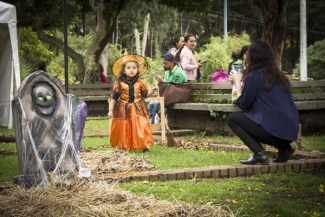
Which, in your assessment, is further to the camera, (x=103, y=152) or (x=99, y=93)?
(x=99, y=93)

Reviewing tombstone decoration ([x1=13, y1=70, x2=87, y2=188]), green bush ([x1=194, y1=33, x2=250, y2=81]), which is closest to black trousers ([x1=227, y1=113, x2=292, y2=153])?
tombstone decoration ([x1=13, y1=70, x2=87, y2=188])

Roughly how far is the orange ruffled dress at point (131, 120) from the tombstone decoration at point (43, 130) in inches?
148

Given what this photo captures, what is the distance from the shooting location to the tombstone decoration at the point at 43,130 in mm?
7828

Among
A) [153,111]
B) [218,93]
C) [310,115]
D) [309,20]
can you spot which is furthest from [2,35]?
[309,20]


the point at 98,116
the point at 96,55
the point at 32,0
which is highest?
the point at 32,0

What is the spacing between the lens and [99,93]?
936 inches

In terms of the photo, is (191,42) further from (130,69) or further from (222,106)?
(130,69)

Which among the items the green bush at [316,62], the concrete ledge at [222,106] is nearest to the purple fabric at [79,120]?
the concrete ledge at [222,106]

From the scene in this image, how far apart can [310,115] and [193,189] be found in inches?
264

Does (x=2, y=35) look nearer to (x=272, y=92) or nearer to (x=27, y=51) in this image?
(x=272, y=92)

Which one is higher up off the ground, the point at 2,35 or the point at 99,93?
the point at 2,35

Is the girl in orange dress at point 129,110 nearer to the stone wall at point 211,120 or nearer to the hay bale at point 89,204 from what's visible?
the stone wall at point 211,120

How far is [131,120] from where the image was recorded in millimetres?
12055

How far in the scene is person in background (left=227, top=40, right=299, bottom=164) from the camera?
9.28m
